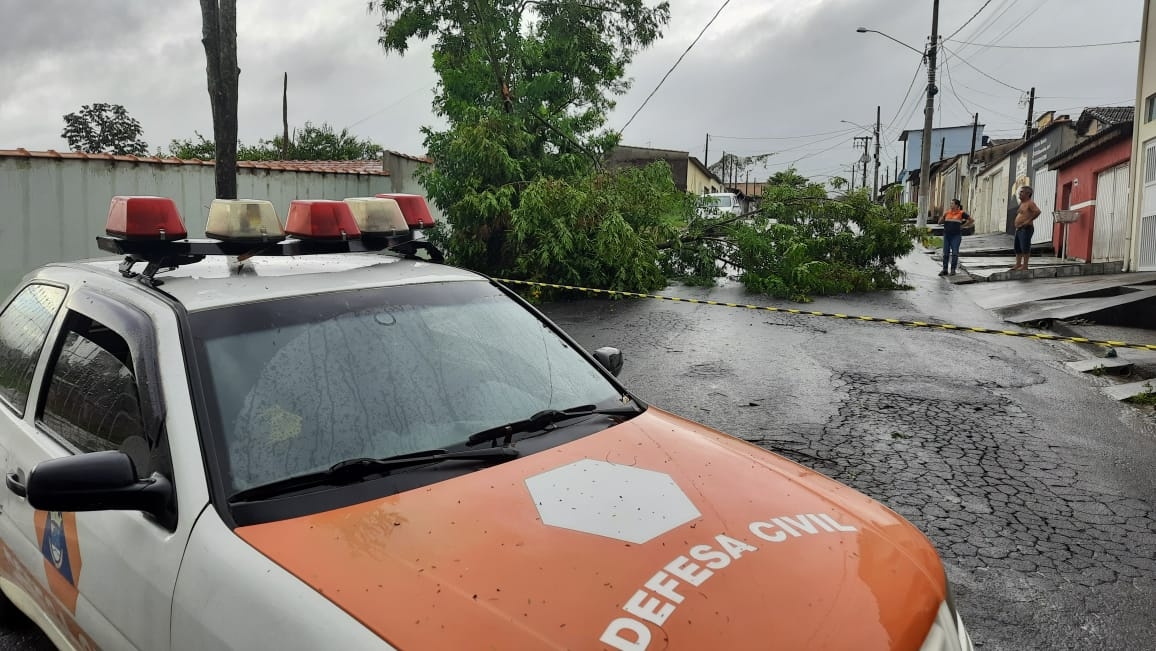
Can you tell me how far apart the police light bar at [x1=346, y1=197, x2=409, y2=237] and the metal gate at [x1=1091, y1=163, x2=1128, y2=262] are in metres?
16.8

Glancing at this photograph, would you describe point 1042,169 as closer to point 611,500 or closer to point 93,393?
point 611,500

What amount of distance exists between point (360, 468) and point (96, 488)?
59 centimetres

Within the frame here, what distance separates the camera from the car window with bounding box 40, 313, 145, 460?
2270mm

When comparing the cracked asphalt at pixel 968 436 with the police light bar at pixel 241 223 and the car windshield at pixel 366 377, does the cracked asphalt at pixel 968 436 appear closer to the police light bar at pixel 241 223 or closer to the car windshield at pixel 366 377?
the car windshield at pixel 366 377

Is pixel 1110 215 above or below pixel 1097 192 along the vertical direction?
below

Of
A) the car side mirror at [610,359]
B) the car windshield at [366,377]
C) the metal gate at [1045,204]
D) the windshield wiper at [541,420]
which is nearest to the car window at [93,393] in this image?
the car windshield at [366,377]

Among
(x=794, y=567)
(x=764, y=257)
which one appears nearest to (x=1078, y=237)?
(x=764, y=257)

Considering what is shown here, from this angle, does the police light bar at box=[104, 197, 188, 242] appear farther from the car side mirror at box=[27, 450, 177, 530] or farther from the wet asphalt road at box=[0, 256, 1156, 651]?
the wet asphalt road at box=[0, 256, 1156, 651]

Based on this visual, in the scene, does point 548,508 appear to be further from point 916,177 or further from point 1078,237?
point 916,177

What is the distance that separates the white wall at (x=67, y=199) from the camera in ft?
37.0

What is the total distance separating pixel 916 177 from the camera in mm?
65062

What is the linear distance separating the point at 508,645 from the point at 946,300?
13.3 metres

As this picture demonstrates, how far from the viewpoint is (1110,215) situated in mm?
17547

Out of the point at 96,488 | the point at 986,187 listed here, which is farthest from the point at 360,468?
the point at 986,187
